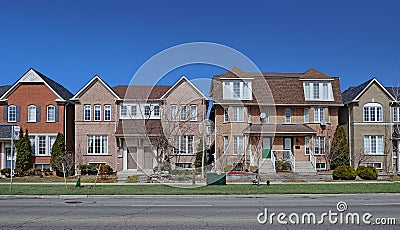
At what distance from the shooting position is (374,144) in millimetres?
41969

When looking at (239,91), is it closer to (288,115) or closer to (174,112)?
(288,115)

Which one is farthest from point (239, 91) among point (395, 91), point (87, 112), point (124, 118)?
point (395, 91)

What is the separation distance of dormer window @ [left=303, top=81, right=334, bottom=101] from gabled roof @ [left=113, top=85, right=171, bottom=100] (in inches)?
486

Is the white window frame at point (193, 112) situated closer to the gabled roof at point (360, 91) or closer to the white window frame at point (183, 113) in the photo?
the white window frame at point (183, 113)

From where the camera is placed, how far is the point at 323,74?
42.6 metres

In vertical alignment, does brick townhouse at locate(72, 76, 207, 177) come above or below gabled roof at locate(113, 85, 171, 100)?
below

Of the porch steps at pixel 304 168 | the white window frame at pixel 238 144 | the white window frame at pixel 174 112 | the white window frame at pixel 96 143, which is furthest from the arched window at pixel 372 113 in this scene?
the white window frame at pixel 96 143

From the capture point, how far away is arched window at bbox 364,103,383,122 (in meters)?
41.9

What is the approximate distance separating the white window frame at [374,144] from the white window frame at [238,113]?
1109cm

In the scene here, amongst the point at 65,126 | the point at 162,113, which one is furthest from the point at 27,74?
the point at 162,113

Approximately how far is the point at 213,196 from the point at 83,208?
255 inches

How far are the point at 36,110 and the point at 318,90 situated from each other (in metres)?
24.5

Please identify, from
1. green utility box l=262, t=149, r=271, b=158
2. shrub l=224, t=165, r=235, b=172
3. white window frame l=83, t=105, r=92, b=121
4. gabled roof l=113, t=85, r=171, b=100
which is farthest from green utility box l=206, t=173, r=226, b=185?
white window frame l=83, t=105, r=92, b=121

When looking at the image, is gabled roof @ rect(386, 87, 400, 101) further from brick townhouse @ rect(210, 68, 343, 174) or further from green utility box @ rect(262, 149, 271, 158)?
green utility box @ rect(262, 149, 271, 158)
